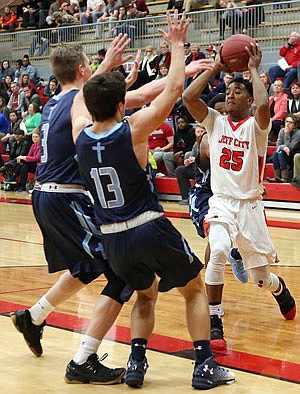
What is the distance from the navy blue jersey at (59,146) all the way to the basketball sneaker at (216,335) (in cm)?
134

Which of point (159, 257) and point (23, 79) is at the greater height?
point (159, 257)

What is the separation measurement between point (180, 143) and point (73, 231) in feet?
34.0

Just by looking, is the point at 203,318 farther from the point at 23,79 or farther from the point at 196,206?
the point at 23,79

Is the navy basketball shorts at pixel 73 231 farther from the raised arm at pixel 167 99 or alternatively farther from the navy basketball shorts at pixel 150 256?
the raised arm at pixel 167 99

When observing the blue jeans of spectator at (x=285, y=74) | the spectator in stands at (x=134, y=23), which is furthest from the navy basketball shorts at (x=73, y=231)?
the spectator in stands at (x=134, y=23)

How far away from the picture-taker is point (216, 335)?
5258 millimetres

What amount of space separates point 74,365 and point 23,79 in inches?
657

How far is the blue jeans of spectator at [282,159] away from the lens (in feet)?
43.9

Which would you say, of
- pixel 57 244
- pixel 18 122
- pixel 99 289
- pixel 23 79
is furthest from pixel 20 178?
pixel 57 244

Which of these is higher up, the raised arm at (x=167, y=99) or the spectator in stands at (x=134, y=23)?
the raised arm at (x=167, y=99)

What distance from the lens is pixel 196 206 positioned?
648 cm

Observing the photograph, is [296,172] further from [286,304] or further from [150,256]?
[150,256]

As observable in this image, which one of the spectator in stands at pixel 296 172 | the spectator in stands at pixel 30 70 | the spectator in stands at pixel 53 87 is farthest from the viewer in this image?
the spectator in stands at pixel 30 70

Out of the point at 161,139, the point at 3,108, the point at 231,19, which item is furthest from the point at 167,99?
the point at 3,108
